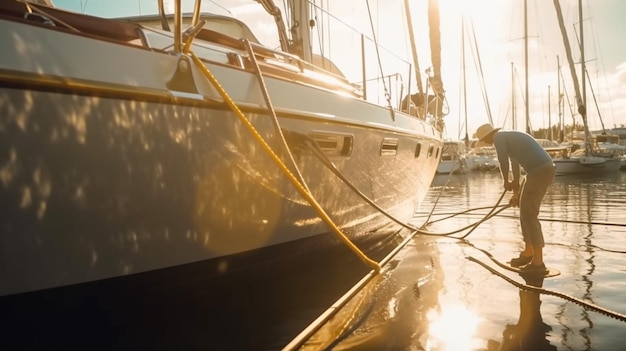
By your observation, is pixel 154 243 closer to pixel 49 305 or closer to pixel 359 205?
pixel 49 305

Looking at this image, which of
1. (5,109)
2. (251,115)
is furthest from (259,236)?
(5,109)

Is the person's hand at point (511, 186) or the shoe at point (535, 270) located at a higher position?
the person's hand at point (511, 186)

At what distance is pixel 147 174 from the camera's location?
253 cm

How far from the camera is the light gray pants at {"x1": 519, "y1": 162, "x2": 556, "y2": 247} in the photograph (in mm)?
4387

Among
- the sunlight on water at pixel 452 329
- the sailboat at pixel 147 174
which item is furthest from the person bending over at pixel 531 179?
the sailboat at pixel 147 174

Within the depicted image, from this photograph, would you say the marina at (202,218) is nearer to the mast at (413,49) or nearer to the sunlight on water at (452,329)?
the sunlight on water at (452,329)

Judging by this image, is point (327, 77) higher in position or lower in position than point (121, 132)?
higher

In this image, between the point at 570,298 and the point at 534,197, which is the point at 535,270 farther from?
the point at 570,298

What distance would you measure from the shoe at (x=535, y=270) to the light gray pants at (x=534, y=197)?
0.21 meters

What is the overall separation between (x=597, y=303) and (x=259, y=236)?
8.42 feet

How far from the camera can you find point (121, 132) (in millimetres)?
2385

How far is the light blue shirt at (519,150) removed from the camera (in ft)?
14.7

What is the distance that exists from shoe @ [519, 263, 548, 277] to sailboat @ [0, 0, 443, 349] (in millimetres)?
2011

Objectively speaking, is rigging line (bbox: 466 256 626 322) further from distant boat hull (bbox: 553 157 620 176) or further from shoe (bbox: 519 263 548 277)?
distant boat hull (bbox: 553 157 620 176)
